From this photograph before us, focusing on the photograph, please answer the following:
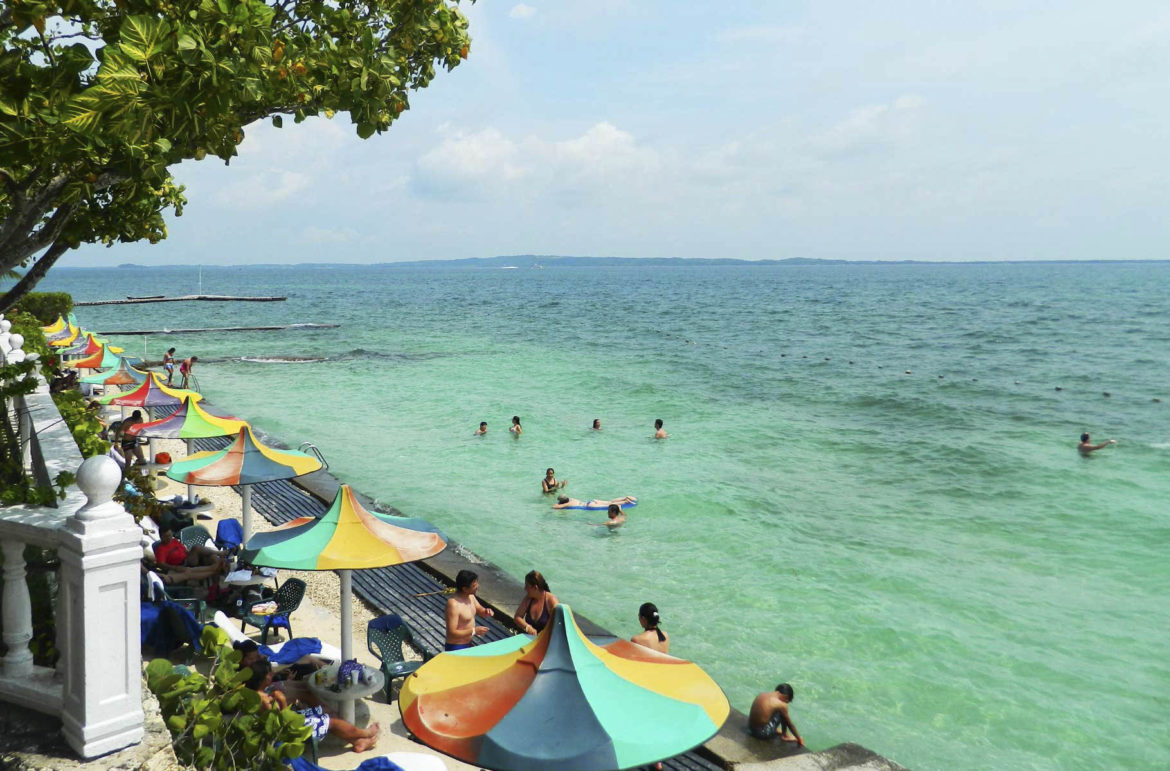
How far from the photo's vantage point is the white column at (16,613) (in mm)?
4277

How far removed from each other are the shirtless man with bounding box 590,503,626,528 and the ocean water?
0.32 metres

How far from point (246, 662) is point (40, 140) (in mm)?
4365

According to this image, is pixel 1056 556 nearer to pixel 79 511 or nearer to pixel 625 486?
pixel 625 486

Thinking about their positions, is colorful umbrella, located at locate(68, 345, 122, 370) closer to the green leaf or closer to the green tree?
the green tree

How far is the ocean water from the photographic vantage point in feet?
35.4

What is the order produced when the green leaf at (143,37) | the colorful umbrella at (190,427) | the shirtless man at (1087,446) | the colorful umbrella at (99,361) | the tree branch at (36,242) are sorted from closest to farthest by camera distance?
the green leaf at (143,37), the tree branch at (36,242), the colorful umbrella at (190,427), the colorful umbrella at (99,361), the shirtless man at (1087,446)

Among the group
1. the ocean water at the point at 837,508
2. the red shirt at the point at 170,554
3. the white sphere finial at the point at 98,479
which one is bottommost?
the ocean water at the point at 837,508

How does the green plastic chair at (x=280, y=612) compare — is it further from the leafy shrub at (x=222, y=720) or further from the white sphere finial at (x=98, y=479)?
the white sphere finial at (x=98, y=479)

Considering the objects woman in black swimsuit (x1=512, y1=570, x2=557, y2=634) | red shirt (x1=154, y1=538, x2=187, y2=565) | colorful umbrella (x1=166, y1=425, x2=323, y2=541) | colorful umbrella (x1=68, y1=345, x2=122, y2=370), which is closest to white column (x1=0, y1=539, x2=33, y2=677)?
woman in black swimsuit (x1=512, y1=570, x2=557, y2=634)

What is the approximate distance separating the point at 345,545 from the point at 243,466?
158 inches

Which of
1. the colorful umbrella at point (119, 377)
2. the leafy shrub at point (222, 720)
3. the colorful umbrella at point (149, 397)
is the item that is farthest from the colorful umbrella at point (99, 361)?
the leafy shrub at point (222, 720)

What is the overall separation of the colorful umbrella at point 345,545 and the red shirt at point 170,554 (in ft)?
8.57

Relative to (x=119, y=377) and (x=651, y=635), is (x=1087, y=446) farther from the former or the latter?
(x=119, y=377)

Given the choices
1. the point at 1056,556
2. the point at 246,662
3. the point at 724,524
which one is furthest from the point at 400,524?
the point at 1056,556
